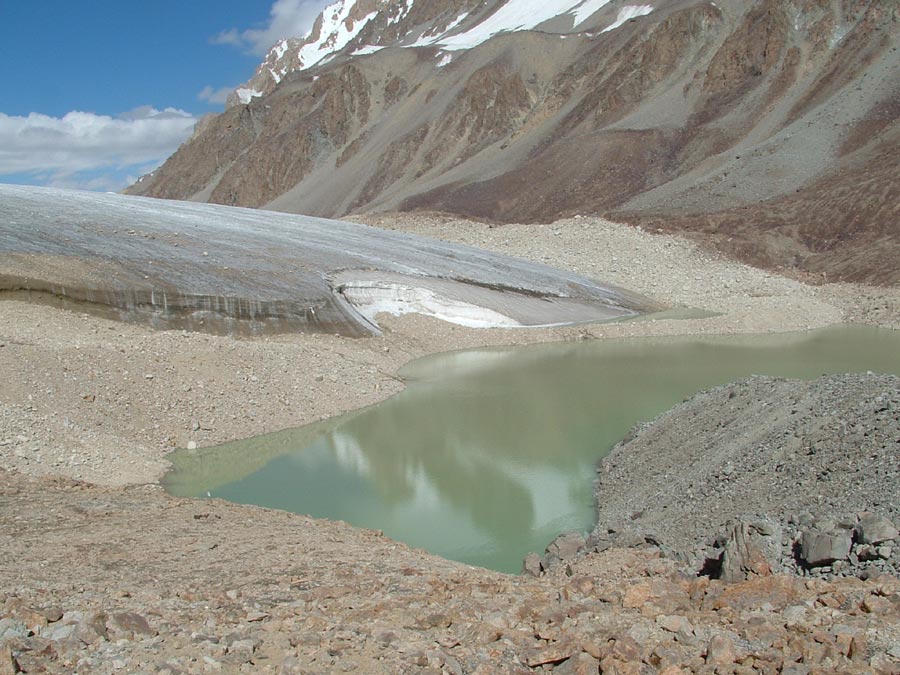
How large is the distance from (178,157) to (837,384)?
325 ft

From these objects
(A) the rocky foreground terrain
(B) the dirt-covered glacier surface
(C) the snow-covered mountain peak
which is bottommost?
(A) the rocky foreground terrain

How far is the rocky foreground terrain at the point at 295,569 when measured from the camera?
4441 millimetres

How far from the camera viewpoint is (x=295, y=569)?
6.51 meters

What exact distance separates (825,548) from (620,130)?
4990 cm

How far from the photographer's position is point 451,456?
39.3 ft

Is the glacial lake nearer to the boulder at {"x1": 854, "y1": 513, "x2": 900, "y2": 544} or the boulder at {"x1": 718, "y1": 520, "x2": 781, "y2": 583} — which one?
the boulder at {"x1": 718, "y1": 520, "x2": 781, "y2": 583}

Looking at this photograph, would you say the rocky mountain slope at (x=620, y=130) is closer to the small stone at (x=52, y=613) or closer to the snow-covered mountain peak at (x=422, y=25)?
the snow-covered mountain peak at (x=422, y=25)

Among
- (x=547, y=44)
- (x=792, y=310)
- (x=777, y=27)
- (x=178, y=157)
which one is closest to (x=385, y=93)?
(x=547, y=44)

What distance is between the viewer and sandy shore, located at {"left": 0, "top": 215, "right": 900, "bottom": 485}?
10766 millimetres

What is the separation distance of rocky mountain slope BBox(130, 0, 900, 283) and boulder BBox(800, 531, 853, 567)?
74.8 ft

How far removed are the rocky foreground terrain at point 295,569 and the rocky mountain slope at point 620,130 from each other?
2049cm

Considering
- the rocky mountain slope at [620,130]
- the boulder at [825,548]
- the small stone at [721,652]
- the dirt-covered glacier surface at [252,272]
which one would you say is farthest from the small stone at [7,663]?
the rocky mountain slope at [620,130]

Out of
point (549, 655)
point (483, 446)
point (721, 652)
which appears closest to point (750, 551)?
point (721, 652)

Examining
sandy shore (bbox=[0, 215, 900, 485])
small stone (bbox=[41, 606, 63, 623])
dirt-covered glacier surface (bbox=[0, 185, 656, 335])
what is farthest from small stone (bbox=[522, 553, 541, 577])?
dirt-covered glacier surface (bbox=[0, 185, 656, 335])
